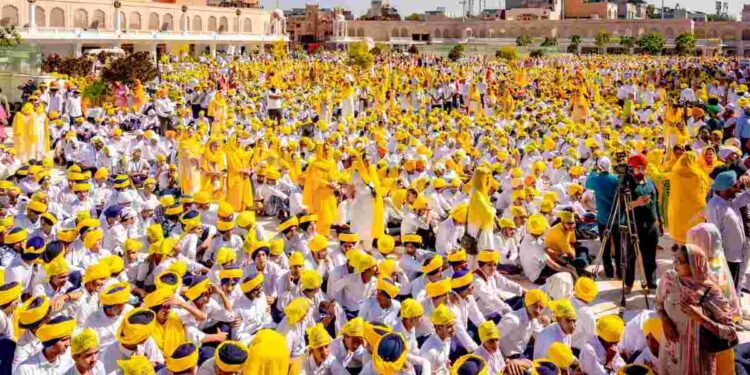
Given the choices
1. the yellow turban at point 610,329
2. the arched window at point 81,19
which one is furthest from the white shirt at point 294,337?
the arched window at point 81,19

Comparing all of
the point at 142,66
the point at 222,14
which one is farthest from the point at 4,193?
the point at 222,14

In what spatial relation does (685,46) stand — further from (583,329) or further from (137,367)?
(137,367)

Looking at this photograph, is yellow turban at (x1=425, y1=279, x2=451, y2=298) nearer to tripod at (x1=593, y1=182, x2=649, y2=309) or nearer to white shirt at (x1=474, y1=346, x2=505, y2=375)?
white shirt at (x1=474, y1=346, x2=505, y2=375)

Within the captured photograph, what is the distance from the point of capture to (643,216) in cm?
592

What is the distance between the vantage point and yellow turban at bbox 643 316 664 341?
12.2 feet

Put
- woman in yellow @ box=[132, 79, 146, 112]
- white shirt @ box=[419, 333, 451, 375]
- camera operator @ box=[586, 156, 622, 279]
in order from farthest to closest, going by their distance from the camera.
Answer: woman in yellow @ box=[132, 79, 146, 112], camera operator @ box=[586, 156, 622, 279], white shirt @ box=[419, 333, 451, 375]

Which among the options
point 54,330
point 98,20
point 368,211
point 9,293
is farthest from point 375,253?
point 98,20

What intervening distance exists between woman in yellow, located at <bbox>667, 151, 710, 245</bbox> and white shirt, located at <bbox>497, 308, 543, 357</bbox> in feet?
6.88

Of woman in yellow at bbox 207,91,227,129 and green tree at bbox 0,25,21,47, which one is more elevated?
green tree at bbox 0,25,21,47

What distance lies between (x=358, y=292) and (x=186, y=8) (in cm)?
4901

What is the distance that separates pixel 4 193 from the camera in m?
6.98

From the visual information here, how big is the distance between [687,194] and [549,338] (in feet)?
8.12

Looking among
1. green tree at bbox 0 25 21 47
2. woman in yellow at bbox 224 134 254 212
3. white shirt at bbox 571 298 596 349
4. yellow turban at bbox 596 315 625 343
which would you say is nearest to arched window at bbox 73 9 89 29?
green tree at bbox 0 25 21 47

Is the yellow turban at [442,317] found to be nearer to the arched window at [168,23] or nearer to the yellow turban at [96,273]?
the yellow turban at [96,273]
